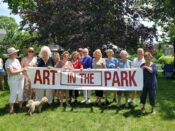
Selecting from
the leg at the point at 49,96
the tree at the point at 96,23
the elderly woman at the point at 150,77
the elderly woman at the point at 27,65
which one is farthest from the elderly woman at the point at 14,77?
the tree at the point at 96,23

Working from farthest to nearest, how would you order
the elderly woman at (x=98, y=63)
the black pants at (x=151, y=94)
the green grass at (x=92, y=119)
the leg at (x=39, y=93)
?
the leg at (x=39, y=93)
the elderly woman at (x=98, y=63)
the black pants at (x=151, y=94)
the green grass at (x=92, y=119)

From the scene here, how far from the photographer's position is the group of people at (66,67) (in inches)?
480

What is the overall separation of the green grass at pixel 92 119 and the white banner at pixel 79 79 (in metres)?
0.70

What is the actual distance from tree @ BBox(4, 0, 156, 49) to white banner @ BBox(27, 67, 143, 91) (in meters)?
13.4

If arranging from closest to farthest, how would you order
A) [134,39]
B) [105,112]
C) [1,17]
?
[105,112] < [134,39] < [1,17]

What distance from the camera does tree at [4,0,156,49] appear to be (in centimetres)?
2719

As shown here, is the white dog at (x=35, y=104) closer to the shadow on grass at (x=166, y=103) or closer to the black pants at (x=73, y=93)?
the black pants at (x=73, y=93)

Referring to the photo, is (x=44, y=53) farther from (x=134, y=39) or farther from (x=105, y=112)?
(x=134, y=39)

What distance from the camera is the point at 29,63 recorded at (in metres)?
13.1

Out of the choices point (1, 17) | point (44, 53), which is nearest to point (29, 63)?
point (44, 53)

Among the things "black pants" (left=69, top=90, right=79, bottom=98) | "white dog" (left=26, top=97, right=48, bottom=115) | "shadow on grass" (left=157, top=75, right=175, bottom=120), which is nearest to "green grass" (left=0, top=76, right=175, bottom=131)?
"shadow on grass" (left=157, top=75, right=175, bottom=120)

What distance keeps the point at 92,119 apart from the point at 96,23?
16302 mm

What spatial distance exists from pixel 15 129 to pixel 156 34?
66.2 feet

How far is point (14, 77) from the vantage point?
1246 cm
